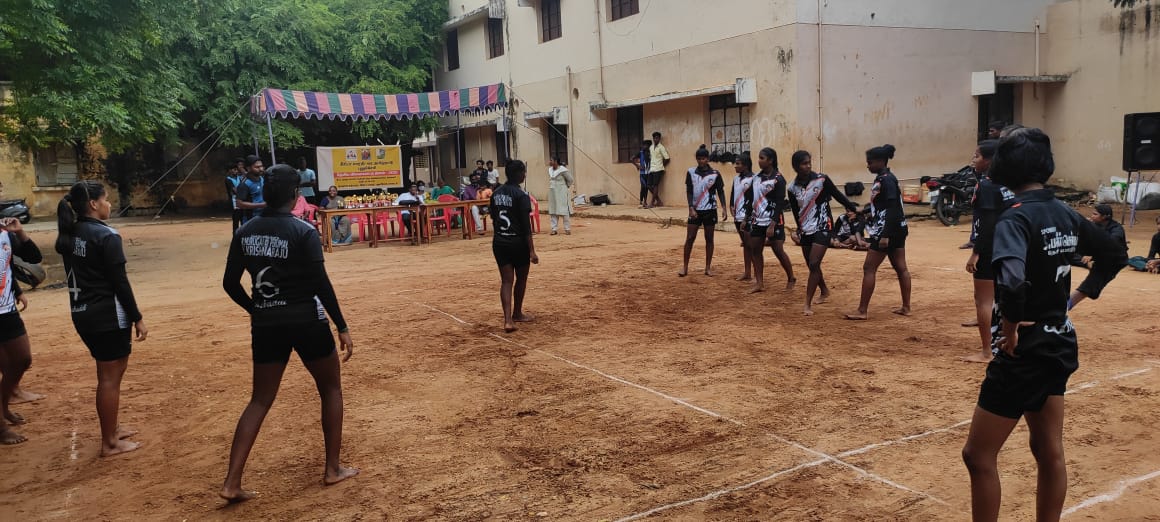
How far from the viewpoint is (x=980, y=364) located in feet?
19.1

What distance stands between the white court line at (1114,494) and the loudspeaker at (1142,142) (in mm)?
11421

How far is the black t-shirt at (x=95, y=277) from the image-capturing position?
4.52m

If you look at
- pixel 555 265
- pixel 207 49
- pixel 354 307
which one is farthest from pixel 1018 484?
pixel 207 49

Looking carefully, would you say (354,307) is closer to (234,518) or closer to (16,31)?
(234,518)

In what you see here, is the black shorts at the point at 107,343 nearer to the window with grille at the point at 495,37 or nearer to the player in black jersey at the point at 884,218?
the player in black jersey at the point at 884,218

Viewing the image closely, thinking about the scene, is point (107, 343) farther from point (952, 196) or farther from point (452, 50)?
point (452, 50)

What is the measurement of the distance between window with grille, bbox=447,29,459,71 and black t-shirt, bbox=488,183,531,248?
72.2ft

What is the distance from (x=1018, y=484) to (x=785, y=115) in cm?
1347

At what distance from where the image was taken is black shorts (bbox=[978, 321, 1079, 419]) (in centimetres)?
283

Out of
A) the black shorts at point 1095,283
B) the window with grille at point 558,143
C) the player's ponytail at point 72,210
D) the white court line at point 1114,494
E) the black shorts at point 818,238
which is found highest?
the window with grille at point 558,143

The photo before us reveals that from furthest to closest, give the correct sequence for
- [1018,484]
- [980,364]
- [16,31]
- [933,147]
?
[933,147], [16,31], [980,364], [1018,484]

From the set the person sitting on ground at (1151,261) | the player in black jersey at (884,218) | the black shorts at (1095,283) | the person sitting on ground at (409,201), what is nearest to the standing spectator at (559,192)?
the person sitting on ground at (409,201)

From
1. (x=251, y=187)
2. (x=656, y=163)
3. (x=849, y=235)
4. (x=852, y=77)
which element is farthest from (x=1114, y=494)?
(x=656, y=163)

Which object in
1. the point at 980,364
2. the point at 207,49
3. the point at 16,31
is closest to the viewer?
the point at 980,364
